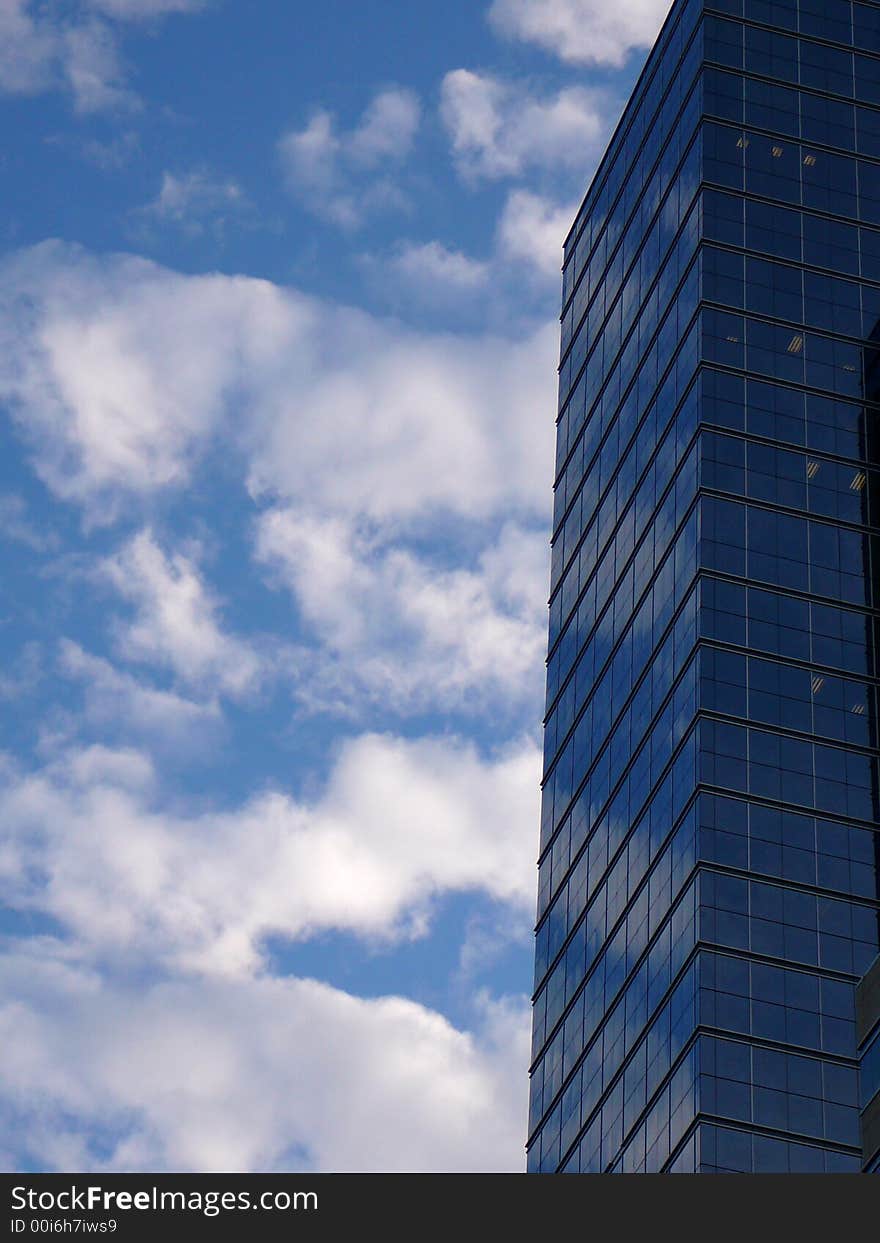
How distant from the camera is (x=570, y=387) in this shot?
184000 millimetres

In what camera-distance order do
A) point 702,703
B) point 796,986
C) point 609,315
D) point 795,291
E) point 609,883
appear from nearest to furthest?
point 796,986
point 702,703
point 609,883
point 795,291
point 609,315

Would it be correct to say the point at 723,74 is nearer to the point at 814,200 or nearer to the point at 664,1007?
the point at 814,200

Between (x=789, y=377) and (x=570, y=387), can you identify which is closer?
(x=789, y=377)

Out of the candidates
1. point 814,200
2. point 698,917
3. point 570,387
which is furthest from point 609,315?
point 698,917

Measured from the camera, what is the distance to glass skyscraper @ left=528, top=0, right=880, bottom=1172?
126 meters

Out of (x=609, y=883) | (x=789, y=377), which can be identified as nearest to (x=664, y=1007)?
(x=609, y=883)

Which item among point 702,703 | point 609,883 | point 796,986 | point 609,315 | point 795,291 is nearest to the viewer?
point 796,986

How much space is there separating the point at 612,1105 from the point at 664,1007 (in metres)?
7.97

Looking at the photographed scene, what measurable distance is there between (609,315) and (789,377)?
88.1ft

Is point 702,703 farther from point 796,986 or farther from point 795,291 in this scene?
point 795,291

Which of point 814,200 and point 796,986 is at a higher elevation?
point 814,200

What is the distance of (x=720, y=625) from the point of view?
13912cm

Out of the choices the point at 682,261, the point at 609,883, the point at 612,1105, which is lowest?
the point at 612,1105

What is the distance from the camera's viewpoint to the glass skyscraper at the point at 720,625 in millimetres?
126312
